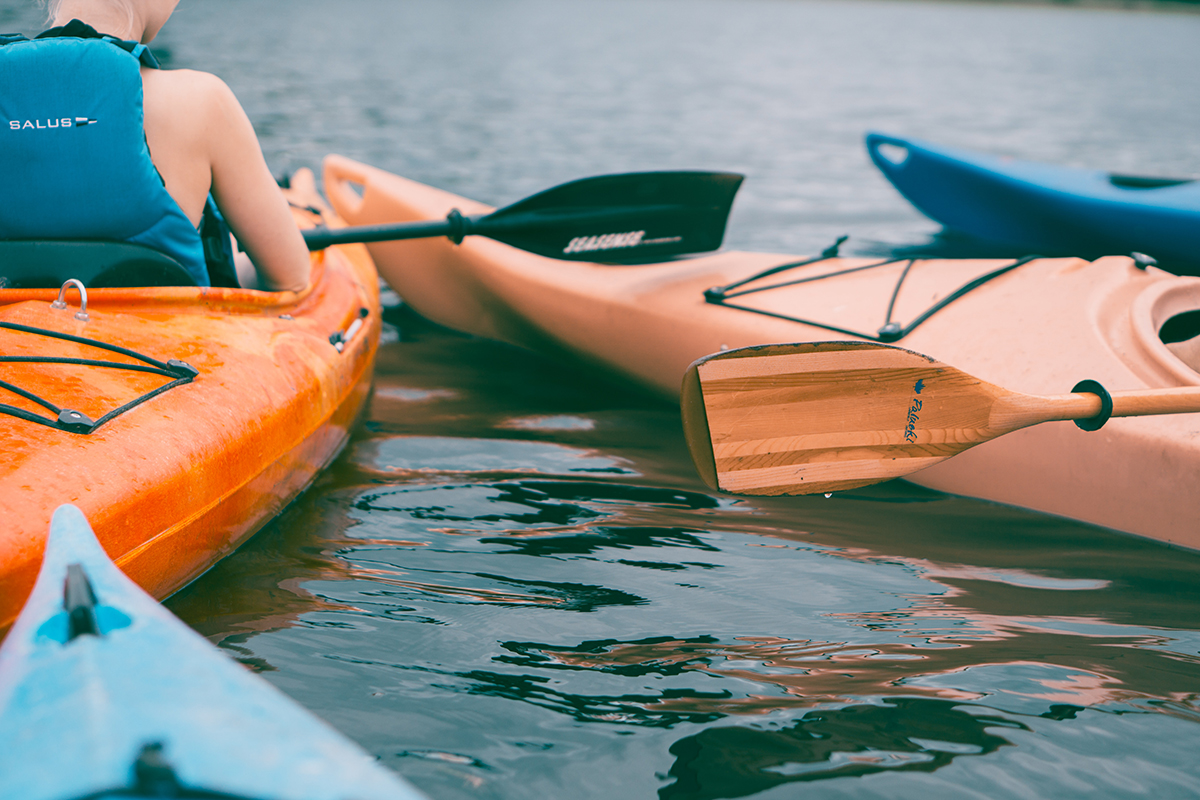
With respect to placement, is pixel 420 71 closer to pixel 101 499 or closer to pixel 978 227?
pixel 978 227

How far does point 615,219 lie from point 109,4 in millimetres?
1706

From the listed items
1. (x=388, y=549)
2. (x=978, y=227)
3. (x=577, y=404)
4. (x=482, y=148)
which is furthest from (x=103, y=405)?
(x=482, y=148)

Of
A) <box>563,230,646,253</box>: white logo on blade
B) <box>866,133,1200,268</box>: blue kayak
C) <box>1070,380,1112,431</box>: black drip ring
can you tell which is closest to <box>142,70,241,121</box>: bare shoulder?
<box>563,230,646,253</box>: white logo on blade

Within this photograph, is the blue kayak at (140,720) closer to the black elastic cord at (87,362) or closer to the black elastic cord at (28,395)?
the black elastic cord at (28,395)

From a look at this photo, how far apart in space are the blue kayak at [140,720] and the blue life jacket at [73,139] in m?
1.01

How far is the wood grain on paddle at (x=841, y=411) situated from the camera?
71.4 inches

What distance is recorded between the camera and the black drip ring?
1830 millimetres

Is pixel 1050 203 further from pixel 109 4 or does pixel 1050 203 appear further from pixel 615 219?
pixel 109 4

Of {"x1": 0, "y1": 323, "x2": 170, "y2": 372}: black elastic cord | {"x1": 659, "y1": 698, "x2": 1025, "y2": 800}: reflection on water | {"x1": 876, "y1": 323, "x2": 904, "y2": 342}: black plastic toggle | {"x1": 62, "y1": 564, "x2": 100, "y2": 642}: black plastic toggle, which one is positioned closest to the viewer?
{"x1": 62, "y1": 564, "x2": 100, "y2": 642}: black plastic toggle

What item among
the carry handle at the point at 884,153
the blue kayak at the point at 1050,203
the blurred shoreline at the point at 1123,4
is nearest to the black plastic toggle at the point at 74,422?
the blue kayak at the point at 1050,203

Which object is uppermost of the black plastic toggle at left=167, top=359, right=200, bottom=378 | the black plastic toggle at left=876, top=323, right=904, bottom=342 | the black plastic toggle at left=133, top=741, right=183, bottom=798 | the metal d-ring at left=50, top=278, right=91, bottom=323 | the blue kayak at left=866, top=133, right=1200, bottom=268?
the blue kayak at left=866, top=133, right=1200, bottom=268

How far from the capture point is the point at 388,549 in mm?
1991

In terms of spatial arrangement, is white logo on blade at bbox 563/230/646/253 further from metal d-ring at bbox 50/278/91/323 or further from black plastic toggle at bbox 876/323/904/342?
metal d-ring at bbox 50/278/91/323

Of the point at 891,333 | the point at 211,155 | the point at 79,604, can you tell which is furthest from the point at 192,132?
the point at 891,333
